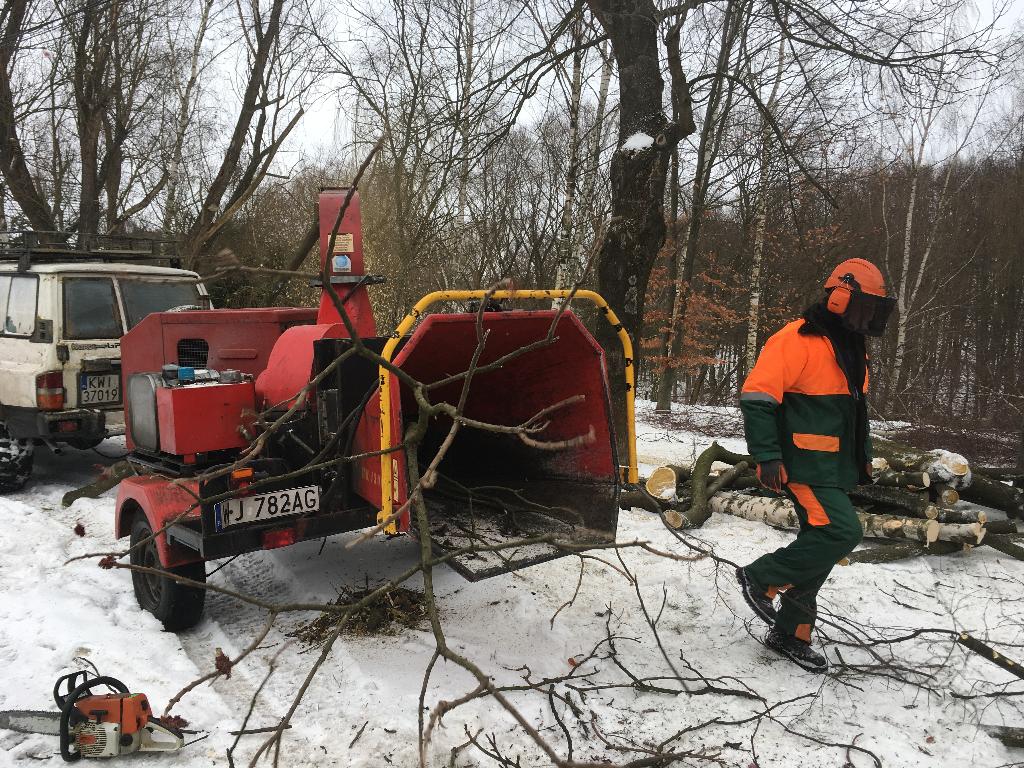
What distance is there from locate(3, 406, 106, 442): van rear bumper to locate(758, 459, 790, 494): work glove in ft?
21.3

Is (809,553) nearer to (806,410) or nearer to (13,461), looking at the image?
(806,410)

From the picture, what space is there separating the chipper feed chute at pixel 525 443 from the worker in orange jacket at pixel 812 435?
846 mm

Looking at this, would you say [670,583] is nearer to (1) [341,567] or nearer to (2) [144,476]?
(1) [341,567]

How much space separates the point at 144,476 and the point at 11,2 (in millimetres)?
9727

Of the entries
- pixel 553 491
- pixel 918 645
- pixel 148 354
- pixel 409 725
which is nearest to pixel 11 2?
pixel 148 354

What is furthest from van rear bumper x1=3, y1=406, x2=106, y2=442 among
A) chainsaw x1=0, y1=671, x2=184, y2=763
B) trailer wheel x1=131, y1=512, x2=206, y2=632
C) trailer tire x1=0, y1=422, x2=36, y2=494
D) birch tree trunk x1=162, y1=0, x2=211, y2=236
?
birch tree trunk x1=162, y1=0, x2=211, y2=236

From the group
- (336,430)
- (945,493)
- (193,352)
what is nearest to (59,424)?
(193,352)

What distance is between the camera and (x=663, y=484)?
6094 mm

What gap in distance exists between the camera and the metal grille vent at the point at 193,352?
4.53 m

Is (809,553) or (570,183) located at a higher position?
(570,183)

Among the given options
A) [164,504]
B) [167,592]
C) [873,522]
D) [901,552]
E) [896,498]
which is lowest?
[167,592]

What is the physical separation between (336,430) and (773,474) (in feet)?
7.45

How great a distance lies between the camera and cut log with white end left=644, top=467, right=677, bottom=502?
604 cm

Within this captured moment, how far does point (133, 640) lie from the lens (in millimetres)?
3535
